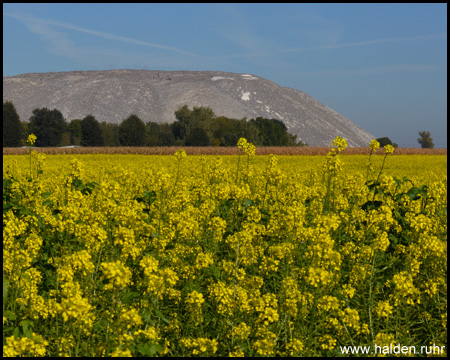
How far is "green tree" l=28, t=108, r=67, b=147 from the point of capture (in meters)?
92.8

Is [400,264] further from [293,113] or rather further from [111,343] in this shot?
[293,113]

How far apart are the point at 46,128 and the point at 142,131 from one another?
21.6 m

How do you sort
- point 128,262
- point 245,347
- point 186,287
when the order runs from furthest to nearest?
point 128,262 → point 186,287 → point 245,347

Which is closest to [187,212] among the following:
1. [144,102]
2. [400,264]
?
[400,264]

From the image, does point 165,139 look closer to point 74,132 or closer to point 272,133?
point 272,133

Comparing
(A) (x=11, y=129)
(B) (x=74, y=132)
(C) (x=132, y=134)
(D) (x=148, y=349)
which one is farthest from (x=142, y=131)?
(D) (x=148, y=349)

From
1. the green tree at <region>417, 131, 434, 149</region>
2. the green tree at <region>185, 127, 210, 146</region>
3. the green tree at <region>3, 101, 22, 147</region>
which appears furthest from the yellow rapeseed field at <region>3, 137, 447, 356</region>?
the green tree at <region>417, 131, 434, 149</region>

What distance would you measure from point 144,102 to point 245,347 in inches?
7719

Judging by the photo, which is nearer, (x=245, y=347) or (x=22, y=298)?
(x=245, y=347)

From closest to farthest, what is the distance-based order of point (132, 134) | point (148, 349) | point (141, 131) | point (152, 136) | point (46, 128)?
point (148, 349), point (132, 134), point (141, 131), point (46, 128), point (152, 136)

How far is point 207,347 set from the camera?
12.4ft

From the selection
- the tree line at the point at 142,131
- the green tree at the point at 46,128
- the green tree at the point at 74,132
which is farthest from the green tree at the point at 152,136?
the green tree at the point at 74,132

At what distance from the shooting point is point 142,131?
84250 mm

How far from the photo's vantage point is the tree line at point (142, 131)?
262 feet
